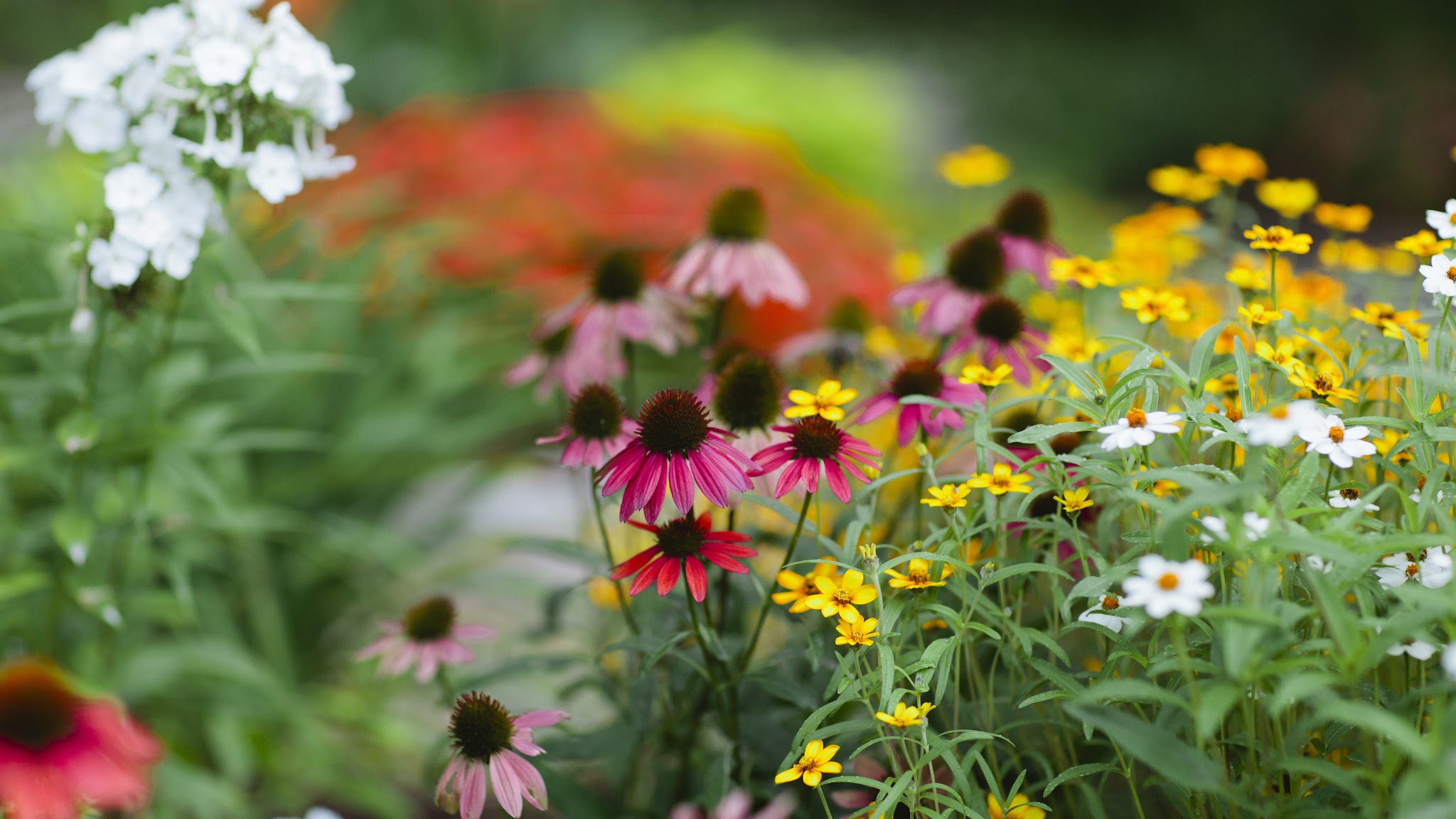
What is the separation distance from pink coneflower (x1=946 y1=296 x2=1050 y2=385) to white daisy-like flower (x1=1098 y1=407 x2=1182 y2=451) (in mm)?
292

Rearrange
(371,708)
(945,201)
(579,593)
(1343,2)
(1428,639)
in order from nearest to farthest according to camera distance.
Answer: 1. (1428,639)
2. (579,593)
3. (371,708)
4. (945,201)
5. (1343,2)

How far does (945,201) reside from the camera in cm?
551

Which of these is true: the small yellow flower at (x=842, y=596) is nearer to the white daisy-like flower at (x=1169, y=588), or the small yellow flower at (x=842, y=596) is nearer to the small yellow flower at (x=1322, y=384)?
the white daisy-like flower at (x=1169, y=588)

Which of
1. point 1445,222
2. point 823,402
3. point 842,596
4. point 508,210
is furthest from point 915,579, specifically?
point 508,210

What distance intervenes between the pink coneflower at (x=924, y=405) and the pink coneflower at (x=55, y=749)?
0.63 meters

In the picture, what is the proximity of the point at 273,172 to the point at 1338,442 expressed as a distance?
0.97 meters

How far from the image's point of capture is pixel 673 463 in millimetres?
830

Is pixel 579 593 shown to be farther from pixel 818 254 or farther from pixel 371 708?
pixel 818 254

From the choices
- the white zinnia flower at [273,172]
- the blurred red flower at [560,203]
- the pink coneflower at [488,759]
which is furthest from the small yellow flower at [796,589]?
the blurred red flower at [560,203]

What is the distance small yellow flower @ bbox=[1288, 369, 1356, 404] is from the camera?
0.83 metres

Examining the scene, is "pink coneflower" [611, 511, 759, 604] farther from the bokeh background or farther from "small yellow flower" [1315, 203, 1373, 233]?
"small yellow flower" [1315, 203, 1373, 233]

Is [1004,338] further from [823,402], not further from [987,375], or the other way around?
[823,402]

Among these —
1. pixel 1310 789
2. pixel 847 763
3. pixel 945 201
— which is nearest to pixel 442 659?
pixel 847 763

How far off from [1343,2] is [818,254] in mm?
7111
